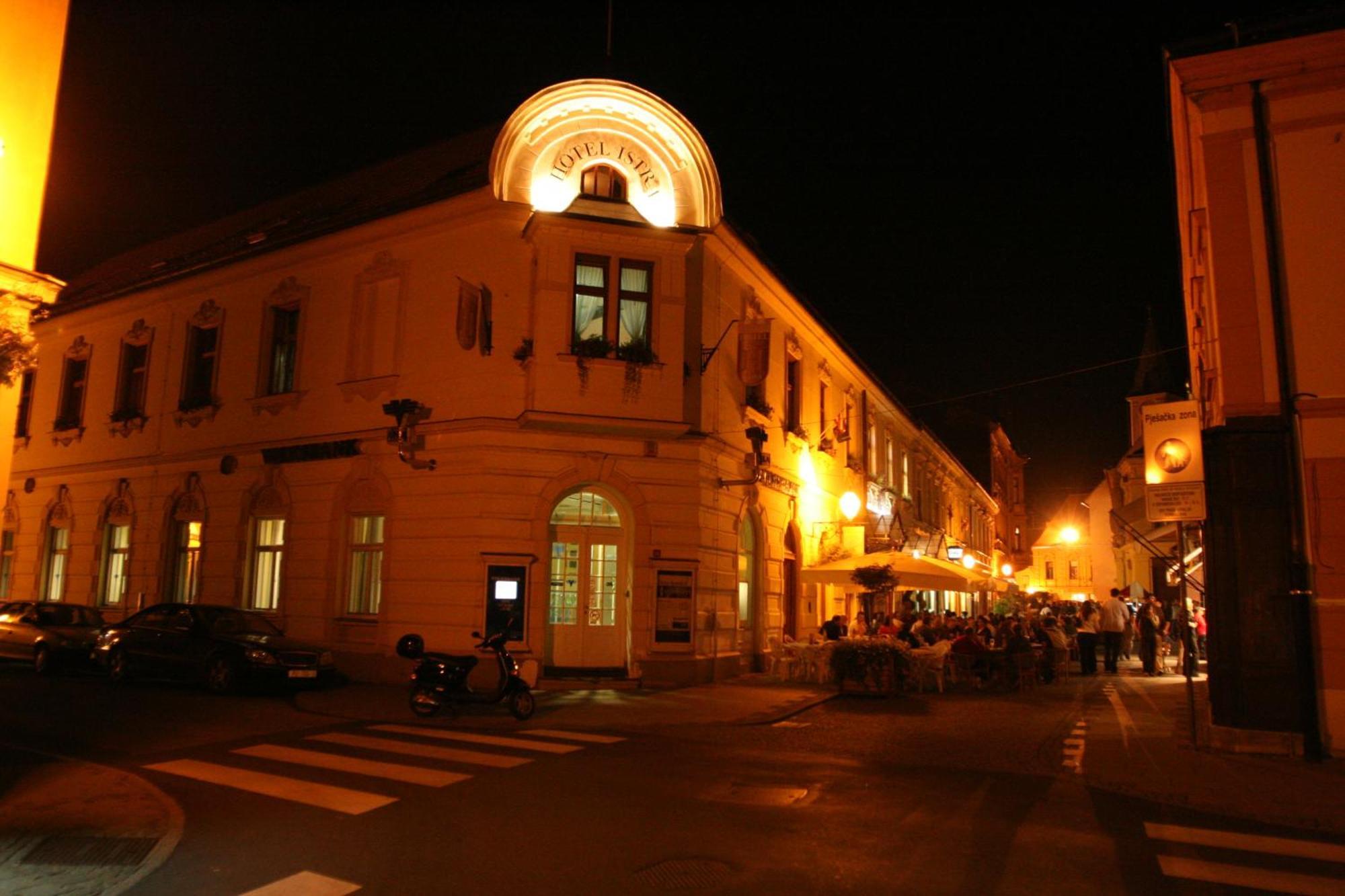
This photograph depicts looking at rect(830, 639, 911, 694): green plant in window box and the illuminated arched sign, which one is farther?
the illuminated arched sign

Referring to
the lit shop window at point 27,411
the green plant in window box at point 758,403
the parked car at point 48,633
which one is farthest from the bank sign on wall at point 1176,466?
the lit shop window at point 27,411

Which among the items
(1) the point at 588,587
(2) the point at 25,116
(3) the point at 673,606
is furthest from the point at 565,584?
(2) the point at 25,116

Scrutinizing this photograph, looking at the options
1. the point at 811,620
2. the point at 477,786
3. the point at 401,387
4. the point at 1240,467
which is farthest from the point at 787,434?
the point at 477,786

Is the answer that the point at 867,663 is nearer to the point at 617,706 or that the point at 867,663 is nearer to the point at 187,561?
the point at 617,706

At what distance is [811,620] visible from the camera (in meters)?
22.9

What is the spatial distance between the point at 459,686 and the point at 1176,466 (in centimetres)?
944

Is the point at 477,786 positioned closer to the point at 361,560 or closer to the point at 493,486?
the point at 493,486

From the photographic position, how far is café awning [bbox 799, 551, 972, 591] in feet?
62.0

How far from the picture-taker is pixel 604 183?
16.6 meters

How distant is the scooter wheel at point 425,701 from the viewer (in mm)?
12367

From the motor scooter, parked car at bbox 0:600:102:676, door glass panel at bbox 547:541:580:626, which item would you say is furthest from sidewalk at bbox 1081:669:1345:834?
parked car at bbox 0:600:102:676

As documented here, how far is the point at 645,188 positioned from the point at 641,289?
1876 mm

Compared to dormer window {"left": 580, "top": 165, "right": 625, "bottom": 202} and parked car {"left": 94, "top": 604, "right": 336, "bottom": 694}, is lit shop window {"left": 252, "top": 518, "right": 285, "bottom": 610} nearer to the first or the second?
parked car {"left": 94, "top": 604, "right": 336, "bottom": 694}

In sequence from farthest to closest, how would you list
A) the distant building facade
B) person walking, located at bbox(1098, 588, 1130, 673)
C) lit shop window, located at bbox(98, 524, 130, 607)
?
lit shop window, located at bbox(98, 524, 130, 607)
person walking, located at bbox(1098, 588, 1130, 673)
the distant building facade
